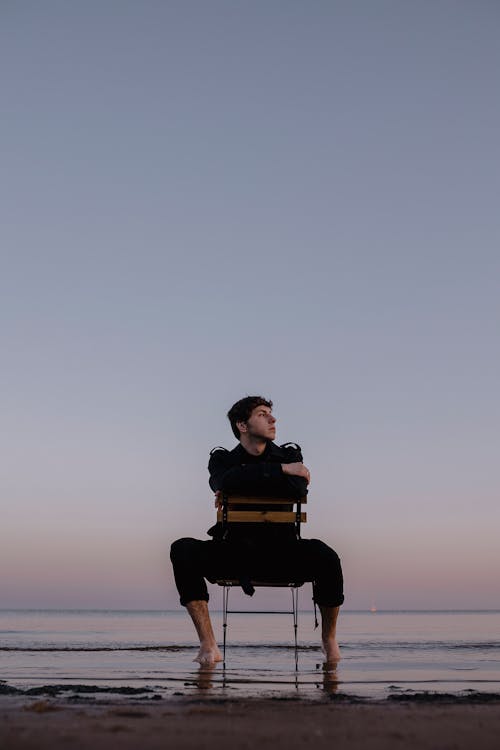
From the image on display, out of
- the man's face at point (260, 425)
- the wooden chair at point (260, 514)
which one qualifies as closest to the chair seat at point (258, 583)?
the wooden chair at point (260, 514)

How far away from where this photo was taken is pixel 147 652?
8.37 meters

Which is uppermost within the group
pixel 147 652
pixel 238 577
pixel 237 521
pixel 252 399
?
pixel 252 399

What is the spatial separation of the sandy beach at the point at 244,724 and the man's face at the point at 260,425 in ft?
11.1

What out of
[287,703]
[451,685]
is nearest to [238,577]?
[451,685]

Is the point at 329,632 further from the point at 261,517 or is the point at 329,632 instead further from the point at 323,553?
the point at 261,517

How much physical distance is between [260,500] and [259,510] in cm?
7

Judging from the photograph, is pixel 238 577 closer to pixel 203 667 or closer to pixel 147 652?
pixel 203 667

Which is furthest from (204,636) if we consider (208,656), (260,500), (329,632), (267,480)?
(267,480)

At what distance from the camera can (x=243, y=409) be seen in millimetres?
6754

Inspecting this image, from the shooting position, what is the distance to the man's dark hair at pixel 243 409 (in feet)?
22.1

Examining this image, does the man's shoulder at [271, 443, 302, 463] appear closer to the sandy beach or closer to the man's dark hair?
the man's dark hair

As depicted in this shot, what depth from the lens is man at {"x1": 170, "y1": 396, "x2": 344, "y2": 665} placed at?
6.24 metres

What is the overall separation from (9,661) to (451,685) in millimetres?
3747

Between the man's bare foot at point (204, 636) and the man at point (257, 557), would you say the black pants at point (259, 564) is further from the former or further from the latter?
the man's bare foot at point (204, 636)
